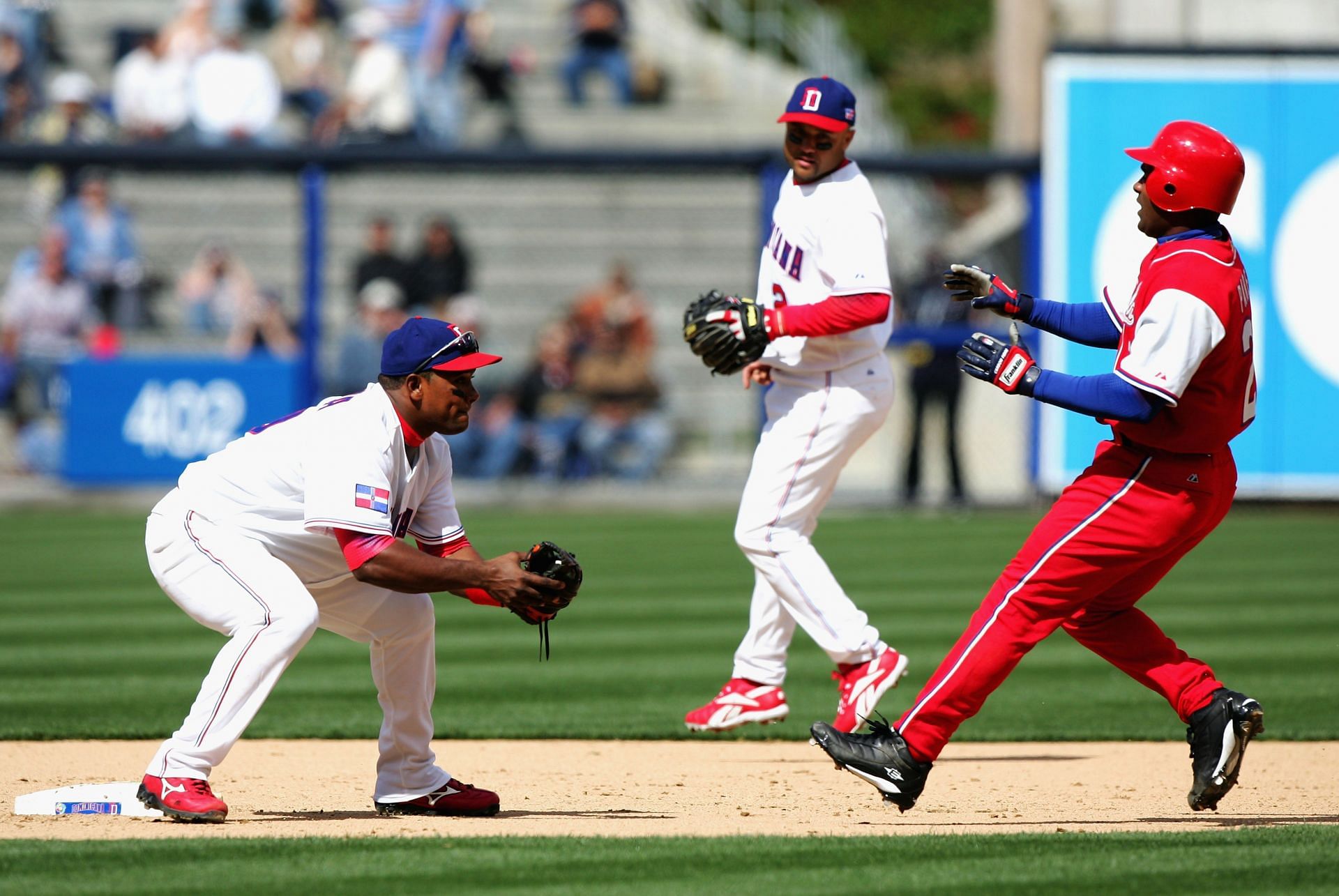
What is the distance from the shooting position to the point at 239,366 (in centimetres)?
1477

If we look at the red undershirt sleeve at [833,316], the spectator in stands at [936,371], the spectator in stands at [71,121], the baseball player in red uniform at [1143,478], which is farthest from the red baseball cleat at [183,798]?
the spectator in stands at [71,121]

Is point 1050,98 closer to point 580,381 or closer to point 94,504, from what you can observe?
point 580,381

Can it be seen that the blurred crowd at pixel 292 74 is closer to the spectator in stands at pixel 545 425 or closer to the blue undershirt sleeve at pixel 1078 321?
the spectator in stands at pixel 545 425

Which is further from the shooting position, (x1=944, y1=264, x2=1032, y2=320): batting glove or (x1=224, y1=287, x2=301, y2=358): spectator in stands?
(x1=224, y1=287, x2=301, y2=358): spectator in stands

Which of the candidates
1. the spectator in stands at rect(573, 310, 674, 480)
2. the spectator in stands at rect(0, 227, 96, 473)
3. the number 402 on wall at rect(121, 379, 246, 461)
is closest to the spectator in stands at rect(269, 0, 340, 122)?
the spectator in stands at rect(0, 227, 96, 473)

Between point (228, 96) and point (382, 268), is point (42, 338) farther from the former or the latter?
point (228, 96)

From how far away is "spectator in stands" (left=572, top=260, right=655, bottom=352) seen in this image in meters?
15.7

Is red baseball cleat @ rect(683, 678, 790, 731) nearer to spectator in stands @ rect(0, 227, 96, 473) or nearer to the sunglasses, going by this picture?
the sunglasses

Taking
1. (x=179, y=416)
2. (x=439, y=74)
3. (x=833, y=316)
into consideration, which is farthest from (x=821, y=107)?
(x=439, y=74)

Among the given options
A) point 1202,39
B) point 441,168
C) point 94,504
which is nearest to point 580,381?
point 441,168

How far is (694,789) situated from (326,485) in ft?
5.72

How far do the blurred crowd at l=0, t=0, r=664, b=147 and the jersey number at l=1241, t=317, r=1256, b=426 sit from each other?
14226 millimetres

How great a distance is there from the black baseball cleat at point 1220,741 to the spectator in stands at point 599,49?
1660 centimetres

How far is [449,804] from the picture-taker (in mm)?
5246
